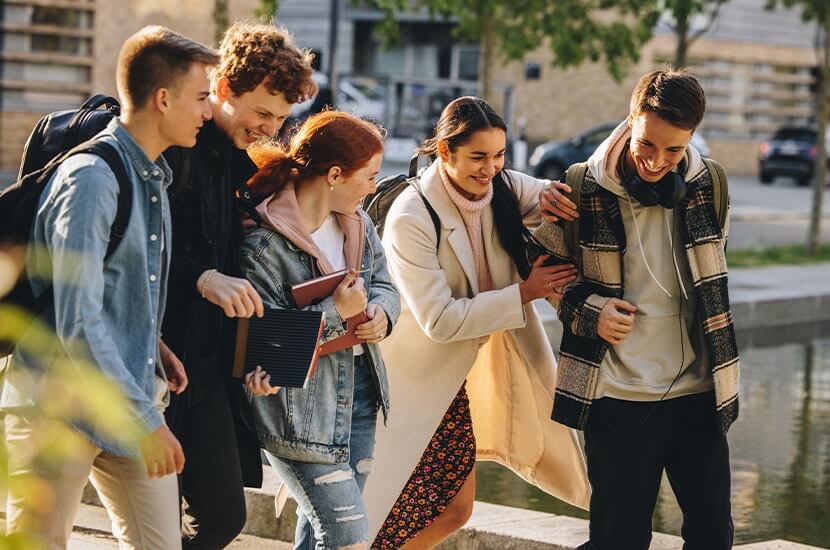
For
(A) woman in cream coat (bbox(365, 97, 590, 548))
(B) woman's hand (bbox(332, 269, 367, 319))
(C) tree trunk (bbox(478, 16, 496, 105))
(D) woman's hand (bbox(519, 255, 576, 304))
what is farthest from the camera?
(C) tree trunk (bbox(478, 16, 496, 105))

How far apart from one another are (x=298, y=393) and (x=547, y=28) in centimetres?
1701

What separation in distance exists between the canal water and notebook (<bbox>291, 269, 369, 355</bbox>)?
2.60 m

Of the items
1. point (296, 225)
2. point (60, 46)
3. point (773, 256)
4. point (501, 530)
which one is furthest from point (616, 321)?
point (60, 46)

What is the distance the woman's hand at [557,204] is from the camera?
4164 mm

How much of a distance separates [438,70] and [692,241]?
3852cm

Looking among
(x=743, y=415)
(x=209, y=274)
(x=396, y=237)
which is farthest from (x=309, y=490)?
(x=743, y=415)

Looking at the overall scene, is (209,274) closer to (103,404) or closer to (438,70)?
(103,404)

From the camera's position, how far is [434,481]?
15.4 feet

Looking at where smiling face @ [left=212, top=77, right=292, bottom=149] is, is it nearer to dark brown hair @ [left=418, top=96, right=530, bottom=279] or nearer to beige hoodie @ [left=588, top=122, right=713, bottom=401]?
dark brown hair @ [left=418, top=96, right=530, bottom=279]

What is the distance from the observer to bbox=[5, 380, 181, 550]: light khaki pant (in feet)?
10.2

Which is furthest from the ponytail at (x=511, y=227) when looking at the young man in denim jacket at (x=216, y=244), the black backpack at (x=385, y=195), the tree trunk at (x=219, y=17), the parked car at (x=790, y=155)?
the parked car at (x=790, y=155)

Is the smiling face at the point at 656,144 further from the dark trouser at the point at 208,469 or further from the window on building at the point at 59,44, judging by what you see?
the window on building at the point at 59,44

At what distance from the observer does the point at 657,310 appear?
407cm

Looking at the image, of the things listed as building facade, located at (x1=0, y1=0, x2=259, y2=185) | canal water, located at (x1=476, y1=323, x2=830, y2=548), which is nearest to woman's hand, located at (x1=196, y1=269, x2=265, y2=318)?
canal water, located at (x1=476, y1=323, x2=830, y2=548)
